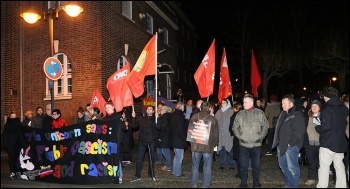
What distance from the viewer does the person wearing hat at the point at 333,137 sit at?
24.9ft

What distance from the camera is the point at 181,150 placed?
32.0ft

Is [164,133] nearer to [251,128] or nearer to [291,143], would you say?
[251,128]

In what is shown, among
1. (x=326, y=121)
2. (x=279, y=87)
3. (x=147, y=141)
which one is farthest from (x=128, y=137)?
(x=279, y=87)

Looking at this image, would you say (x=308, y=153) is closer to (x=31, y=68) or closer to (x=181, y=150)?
(x=181, y=150)

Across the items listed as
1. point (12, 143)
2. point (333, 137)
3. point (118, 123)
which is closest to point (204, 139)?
point (118, 123)

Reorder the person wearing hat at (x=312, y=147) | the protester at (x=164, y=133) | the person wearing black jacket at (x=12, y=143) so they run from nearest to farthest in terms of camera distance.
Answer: the person wearing hat at (x=312, y=147) < the person wearing black jacket at (x=12, y=143) < the protester at (x=164, y=133)

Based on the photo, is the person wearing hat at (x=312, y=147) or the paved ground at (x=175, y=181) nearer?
the paved ground at (x=175, y=181)

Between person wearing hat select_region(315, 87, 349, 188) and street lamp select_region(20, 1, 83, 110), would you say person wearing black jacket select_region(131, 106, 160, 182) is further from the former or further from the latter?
person wearing hat select_region(315, 87, 349, 188)

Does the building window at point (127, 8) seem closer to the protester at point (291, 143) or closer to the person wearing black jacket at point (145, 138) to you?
the person wearing black jacket at point (145, 138)

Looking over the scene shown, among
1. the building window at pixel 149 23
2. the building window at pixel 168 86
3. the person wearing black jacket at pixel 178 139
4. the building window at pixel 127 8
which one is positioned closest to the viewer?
the person wearing black jacket at pixel 178 139

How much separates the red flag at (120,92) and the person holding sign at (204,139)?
95.7 inches

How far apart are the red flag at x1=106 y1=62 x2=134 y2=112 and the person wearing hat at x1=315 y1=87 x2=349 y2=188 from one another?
15.7 ft

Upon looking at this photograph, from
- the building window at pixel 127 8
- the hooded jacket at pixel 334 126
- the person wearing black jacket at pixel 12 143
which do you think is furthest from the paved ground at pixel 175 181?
the building window at pixel 127 8

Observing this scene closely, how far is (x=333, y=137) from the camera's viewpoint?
758cm
